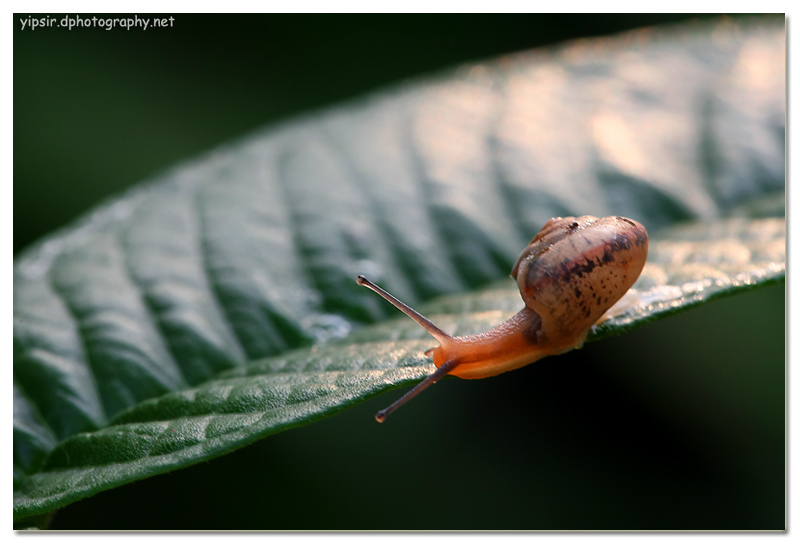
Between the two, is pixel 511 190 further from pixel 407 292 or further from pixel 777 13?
pixel 777 13

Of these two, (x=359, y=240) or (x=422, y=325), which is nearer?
(x=422, y=325)

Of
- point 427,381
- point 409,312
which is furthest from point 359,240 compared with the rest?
point 427,381

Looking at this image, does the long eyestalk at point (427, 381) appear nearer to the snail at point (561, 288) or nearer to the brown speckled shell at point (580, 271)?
the snail at point (561, 288)

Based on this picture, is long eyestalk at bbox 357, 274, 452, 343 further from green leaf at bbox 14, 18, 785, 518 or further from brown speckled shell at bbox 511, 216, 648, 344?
brown speckled shell at bbox 511, 216, 648, 344

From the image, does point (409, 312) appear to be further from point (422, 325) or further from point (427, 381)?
point (427, 381)

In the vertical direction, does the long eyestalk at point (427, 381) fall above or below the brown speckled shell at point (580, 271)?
below

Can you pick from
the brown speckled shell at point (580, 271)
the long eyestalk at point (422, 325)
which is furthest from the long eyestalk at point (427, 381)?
the brown speckled shell at point (580, 271)

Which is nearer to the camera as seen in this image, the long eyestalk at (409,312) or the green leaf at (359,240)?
the green leaf at (359,240)
